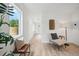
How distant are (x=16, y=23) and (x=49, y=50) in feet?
3.30

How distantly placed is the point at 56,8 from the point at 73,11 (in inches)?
15.9

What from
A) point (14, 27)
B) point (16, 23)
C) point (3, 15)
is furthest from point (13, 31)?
point (3, 15)

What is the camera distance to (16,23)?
2674 millimetres

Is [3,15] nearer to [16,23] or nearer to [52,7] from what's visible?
[16,23]

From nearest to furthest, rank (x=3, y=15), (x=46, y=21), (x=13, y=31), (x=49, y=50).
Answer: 1. (x=3, y=15)
2. (x=13, y=31)
3. (x=49, y=50)
4. (x=46, y=21)

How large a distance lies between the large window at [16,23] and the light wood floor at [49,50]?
420 millimetres

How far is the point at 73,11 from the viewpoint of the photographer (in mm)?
2688

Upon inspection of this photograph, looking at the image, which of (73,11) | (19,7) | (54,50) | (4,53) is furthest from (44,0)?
(4,53)

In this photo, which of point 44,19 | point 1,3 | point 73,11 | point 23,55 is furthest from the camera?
point 44,19

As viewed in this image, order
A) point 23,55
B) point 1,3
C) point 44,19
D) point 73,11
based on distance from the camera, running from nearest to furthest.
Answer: point 1,3, point 23,55, point 73,11, point 44,19

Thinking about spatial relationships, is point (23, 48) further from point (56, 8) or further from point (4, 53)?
point (56, 8)

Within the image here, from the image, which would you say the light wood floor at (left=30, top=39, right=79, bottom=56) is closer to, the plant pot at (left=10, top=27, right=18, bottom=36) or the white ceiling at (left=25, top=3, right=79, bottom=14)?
the plant pot at (left=10, top=27, right=18, bottom=36)

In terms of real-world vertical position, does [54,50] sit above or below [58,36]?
below

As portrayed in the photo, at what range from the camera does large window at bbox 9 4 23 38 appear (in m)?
2.59
